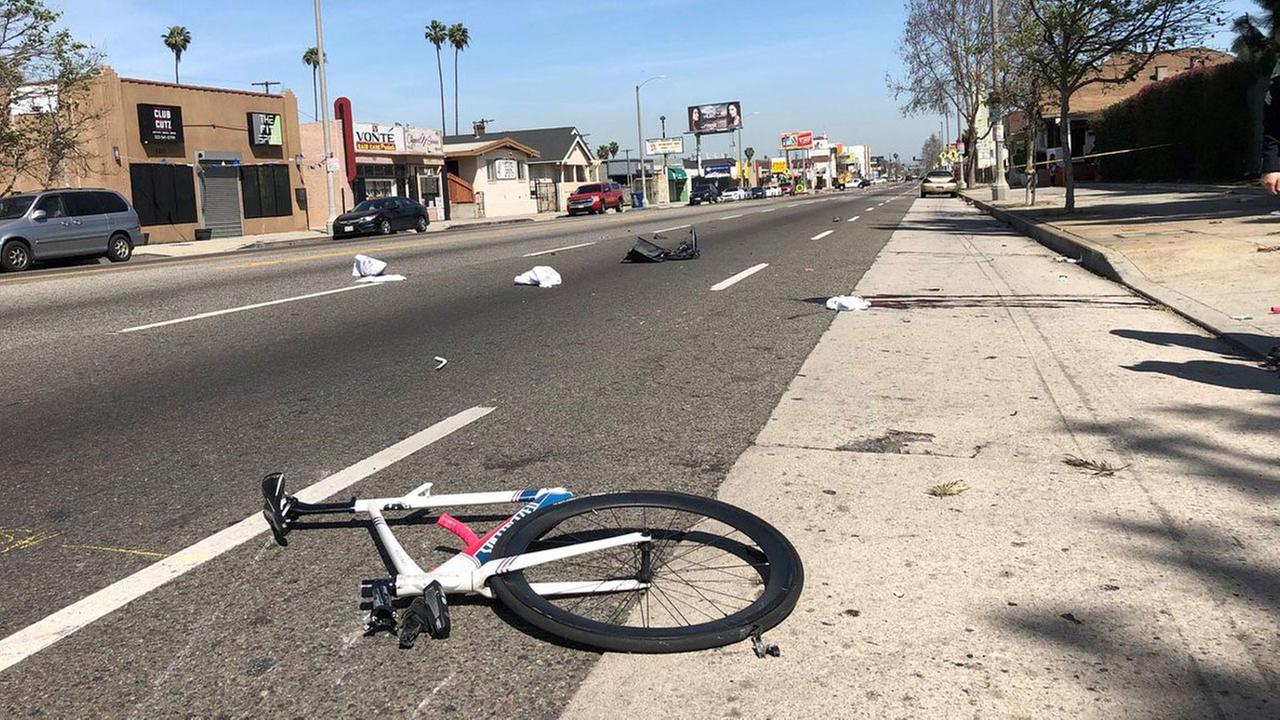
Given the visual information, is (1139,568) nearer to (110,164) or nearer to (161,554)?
(161,554)

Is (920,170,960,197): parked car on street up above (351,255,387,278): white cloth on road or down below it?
above

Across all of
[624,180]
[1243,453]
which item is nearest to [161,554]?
[1243,453]

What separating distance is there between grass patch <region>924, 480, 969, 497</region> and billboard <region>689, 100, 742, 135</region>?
419 ft

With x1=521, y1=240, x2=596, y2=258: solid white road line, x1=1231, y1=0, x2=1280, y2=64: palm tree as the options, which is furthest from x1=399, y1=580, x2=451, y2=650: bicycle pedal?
x1=1231, y1=0, x2=1280, y2=64: palm tree

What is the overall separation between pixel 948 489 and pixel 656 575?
1.52 meters

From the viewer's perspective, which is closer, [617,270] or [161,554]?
[161,554]

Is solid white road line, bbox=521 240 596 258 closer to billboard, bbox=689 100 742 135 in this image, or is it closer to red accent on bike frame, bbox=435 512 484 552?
red accent on bike frame, bbox=435 512 484 552

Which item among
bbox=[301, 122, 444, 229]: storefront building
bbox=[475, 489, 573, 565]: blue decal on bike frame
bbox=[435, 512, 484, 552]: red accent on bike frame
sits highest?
bbox=[301, 122, 444, 229]: storefront building

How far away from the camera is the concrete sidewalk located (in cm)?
269

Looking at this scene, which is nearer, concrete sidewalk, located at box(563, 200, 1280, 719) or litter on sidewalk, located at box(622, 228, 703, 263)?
concrete sidewalk, located at box(563, 200, 1280, 719)

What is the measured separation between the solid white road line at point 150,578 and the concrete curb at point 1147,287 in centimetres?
581

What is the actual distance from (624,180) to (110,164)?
264 ft

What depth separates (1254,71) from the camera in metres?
27.8

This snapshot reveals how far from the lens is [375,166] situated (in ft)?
154
